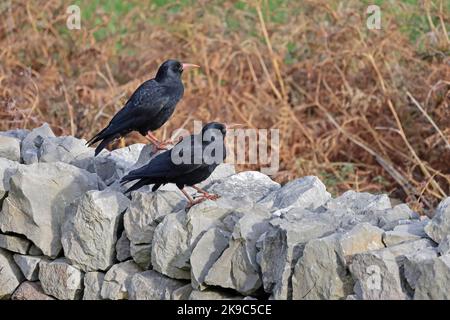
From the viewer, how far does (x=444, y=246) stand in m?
4.57

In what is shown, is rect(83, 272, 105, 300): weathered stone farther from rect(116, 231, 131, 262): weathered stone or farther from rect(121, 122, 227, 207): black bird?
rect(121, 122, 227, 207): black bird

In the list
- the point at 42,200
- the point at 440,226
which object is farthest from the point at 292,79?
the point at 440,226

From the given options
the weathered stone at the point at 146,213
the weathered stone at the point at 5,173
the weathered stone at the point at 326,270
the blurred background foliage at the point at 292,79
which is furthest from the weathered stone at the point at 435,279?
the blurred background foliage at the point at 292,79

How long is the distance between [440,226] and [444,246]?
0.16m

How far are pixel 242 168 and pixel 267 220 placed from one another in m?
3.55

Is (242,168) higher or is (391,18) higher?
(391,18)

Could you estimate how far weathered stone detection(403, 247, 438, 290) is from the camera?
14.7 ft

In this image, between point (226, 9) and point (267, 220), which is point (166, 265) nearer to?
point (267, 220)

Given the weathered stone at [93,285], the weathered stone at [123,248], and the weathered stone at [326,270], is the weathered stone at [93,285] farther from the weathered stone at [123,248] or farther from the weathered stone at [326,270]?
the weathered stone at [326,270]

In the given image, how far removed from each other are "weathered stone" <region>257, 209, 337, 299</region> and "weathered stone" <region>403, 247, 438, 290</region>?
0.51 metres

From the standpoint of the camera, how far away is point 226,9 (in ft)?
32.1

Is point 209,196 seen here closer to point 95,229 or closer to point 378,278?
point 95,229

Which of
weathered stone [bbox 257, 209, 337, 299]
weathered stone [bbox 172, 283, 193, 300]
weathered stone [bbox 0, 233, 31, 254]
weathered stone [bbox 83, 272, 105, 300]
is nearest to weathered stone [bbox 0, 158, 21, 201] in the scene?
weathered stone [bbox 0, 233, 31, 254]
